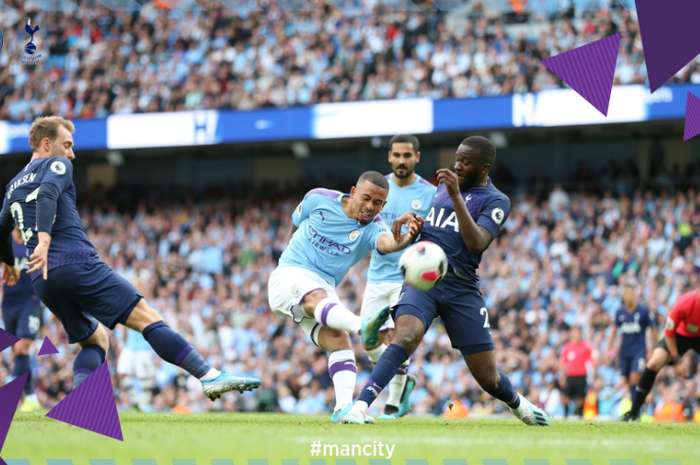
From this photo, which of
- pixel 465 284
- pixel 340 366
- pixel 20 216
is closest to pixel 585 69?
pixel 465 284

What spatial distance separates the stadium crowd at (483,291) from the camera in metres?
15.9

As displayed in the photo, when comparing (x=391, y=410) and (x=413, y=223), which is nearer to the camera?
(x=413, y=223)

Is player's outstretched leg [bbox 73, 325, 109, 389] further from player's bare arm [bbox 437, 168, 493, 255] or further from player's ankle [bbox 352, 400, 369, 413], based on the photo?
player's bare arm [bbox 437, 168, 493, 255]

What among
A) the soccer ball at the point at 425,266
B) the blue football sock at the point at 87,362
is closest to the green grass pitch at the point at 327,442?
the blue football sock at the point at 87,362

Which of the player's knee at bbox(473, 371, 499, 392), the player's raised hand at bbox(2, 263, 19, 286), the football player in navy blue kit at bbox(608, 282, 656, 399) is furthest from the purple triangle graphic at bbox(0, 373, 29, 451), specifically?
the football player in navy blue kit at bbox(608, 282, 656, 399)

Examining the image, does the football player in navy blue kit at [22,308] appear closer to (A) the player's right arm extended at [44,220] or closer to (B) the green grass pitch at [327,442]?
(B) the green grass pitch at [327,442]

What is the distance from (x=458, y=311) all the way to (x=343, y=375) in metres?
1.02

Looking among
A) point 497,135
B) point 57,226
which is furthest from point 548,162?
point 57,226

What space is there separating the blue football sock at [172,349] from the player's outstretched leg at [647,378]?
4.90m

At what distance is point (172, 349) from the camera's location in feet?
22.8

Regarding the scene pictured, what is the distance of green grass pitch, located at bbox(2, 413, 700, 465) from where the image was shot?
4715 millimetres

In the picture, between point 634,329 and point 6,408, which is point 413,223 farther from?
point 634,329

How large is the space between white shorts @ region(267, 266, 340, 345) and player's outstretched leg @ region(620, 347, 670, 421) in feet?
12.9

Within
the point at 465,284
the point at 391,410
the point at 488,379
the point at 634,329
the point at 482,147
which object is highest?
the point at 482,147
